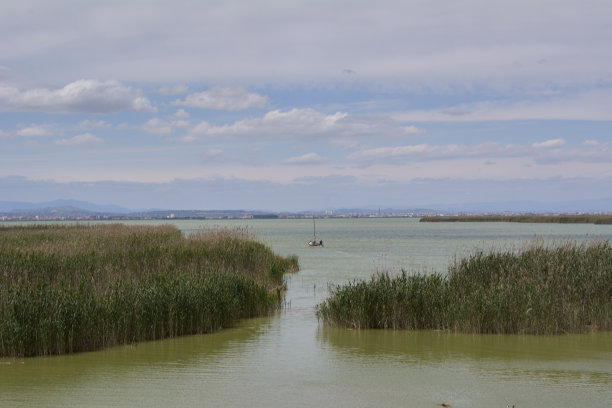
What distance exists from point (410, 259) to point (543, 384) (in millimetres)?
26523

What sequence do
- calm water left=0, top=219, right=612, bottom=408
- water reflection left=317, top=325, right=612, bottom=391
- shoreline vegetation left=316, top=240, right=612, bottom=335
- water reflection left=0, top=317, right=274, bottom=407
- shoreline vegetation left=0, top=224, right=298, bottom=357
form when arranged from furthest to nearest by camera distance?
shoreline vegetation left=316, top=240, right=612, bottom=335 → shoreline vegetation left=0, top=224, right=298, bottom=357 → water reflection left=317, top=325, right=612, bottom=391 → water reflection left=0, top=317, right=274, bottom=407 → calm water left=0, top=219, right=612, bottom=408

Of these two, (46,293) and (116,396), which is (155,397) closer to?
(116,396)

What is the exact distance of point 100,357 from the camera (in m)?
11.7

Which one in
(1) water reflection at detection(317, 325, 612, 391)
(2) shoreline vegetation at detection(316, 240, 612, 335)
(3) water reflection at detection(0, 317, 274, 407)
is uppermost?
(2) shoreline vegetation at detection(316, 240, 612, 335)

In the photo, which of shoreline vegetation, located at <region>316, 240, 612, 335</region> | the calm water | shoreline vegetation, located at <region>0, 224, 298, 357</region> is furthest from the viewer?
shoreline vegetation, located at <region>316, 240, 612, 335</region>

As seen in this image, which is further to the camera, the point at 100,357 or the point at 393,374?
the point at 100,357

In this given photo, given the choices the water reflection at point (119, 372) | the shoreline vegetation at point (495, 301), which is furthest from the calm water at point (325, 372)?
the shoreline vegetation at point (495, 301)

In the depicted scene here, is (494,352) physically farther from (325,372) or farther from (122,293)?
(122,293)

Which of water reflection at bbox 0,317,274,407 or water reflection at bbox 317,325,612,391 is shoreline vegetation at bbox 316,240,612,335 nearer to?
water reflection at bbox 317,325,612,391

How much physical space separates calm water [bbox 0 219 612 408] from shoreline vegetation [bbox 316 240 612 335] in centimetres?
33

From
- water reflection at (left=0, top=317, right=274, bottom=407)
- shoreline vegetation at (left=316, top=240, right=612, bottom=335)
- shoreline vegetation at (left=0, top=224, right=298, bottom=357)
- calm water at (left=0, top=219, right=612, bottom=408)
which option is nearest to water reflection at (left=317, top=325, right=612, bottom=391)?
calm water at (left=0, top=219, right=612, bottom=408)

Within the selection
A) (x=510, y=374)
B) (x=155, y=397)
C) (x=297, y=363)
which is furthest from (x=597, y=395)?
(x=155, y=397)

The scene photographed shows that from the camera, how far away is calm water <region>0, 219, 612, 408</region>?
9242 millimetres

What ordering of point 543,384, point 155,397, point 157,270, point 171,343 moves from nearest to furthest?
point 155,397 → point 543,384 → point 171,343 → point 157,270
